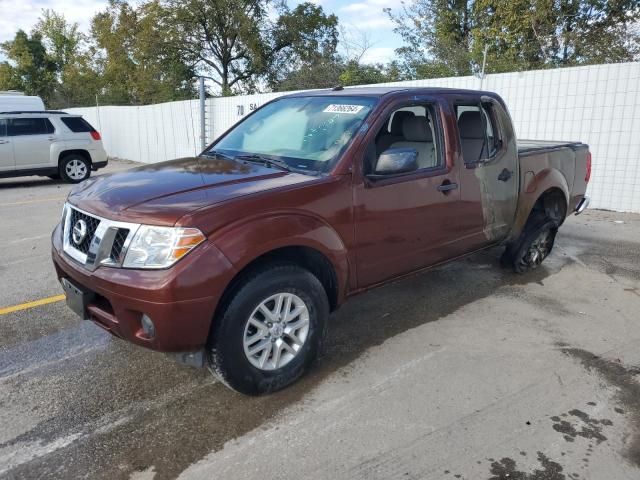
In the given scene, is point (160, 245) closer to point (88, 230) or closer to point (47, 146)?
point (88, 230)

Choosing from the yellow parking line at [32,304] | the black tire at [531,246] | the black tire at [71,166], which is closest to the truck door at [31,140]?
the black tire at [71,166]

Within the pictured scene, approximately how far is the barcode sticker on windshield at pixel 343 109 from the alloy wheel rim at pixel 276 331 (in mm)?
1440

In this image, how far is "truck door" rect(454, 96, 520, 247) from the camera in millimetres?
4168

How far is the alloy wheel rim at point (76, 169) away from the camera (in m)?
12.3

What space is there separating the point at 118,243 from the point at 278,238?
2.78 ft

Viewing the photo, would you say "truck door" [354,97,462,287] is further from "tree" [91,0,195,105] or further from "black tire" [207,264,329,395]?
"tree" [91,0,195,105]

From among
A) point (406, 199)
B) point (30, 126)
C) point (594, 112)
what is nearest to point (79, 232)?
point (406, 199)

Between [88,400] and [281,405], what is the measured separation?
114 cm

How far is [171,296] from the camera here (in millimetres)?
2553

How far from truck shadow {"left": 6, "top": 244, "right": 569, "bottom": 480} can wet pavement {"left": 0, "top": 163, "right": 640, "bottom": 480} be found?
0.03 ft

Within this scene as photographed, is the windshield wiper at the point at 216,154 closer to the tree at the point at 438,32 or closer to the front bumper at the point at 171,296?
the front bumper at the point at 171,296

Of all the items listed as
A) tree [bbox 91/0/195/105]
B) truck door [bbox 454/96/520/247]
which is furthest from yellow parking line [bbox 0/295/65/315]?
tree [bbox 91/0/195/105]

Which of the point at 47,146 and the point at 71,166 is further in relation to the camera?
the point at 71,166

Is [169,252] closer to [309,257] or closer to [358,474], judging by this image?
[309,257]
